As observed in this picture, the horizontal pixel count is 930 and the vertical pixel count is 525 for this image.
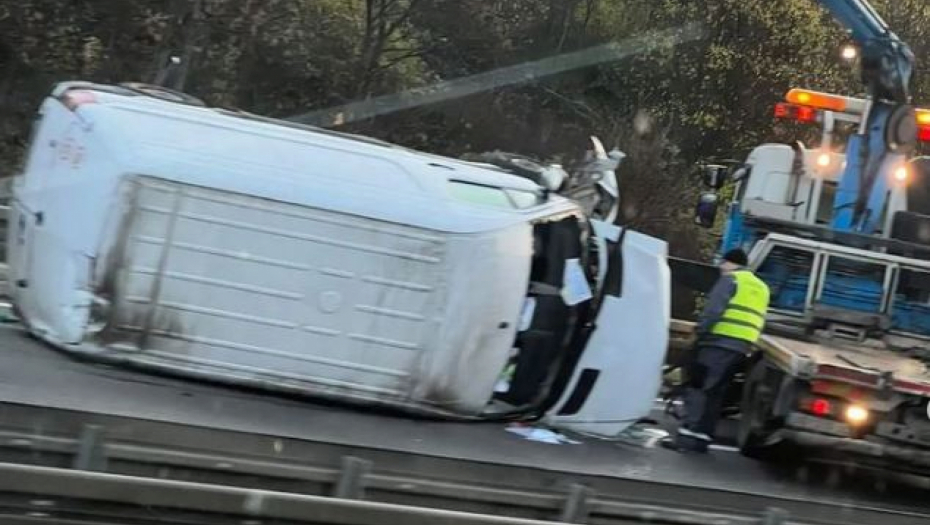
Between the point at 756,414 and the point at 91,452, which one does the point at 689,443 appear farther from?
the point at 91,452

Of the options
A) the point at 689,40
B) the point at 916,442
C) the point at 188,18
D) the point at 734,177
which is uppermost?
the point at 689,40

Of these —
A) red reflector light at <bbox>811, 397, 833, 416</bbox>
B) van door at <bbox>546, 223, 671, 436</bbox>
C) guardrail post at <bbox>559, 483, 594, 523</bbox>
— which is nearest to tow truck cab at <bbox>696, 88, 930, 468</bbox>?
red reflector light at <bbox>811, 397, 833, 416</bbox>

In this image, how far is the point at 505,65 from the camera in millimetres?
23312

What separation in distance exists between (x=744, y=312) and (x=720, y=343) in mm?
270

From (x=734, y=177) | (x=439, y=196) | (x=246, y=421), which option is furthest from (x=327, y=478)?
(x=734, y=177)

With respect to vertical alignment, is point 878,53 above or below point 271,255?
above

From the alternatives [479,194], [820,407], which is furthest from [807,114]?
[479,194]

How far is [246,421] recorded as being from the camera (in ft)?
23.5

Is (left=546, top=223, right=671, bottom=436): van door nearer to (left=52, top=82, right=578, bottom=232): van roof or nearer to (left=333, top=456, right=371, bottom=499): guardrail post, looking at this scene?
(left=52, top=82, right=578, bottom=232): van roof

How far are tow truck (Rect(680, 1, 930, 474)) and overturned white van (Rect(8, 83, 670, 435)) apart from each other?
1692 mm

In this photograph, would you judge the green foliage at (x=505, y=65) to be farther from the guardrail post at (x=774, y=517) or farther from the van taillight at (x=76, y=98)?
the guardrail post at (x=774, y=517)

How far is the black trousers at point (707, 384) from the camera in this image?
889 cm

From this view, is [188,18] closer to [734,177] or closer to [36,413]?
[734,177]

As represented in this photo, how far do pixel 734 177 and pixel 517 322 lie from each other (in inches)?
178
